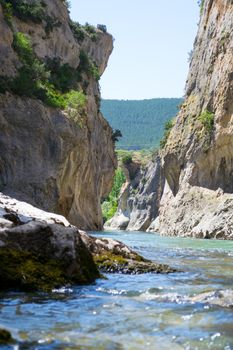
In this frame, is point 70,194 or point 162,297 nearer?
point 162,297

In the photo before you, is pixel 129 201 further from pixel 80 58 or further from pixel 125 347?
pixel 125 347

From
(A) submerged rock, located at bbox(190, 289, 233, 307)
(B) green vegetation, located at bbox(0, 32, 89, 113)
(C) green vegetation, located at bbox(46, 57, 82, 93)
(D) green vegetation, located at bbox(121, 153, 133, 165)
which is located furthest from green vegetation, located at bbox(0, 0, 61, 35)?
(D) green vegetation, located at bbox(121, 153, 133, 165)

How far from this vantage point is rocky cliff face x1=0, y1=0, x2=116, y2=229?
105 feet

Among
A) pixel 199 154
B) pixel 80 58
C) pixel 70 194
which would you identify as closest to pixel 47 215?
pixel 70 194

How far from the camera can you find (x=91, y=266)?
9.30 m

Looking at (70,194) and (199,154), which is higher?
(199,154)

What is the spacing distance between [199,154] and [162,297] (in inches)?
1625

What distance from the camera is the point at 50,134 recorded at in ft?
114

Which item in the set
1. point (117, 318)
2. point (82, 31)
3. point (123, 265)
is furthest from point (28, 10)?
point (117, 318)

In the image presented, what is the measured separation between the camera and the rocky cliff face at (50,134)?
32094 millimetres

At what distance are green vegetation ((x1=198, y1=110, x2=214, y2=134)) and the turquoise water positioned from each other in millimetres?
37867

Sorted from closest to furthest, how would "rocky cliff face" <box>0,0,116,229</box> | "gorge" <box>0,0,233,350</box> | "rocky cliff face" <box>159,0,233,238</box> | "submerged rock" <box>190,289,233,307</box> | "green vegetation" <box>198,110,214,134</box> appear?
"gorge" <box>0,0,233,350</box>, "submerged rock" <box>190,289,233,307</box>, "rocky cliff face" <box>0,0,116,229</box>, "rocky cliff face" <box>159,0,233,238</box>, "green vegetation" <box>198,110,214,134</box>

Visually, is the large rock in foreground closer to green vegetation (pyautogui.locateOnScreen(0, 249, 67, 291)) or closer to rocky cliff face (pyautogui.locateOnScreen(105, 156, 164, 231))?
green vegetation (pyautogui.locateOnScreen(0, 249, 67, 291))

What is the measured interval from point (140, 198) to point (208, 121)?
38703 millimetres
